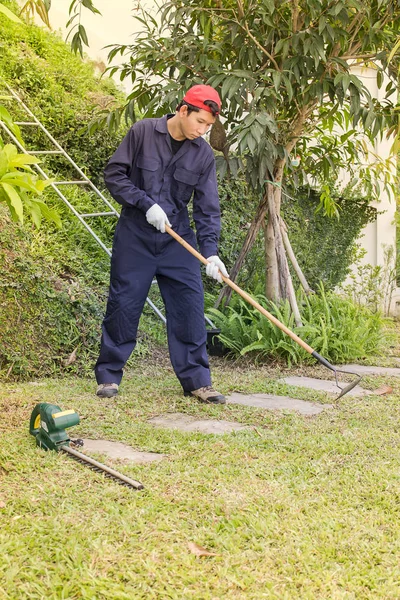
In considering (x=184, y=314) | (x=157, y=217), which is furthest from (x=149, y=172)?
(x=184, y=314)

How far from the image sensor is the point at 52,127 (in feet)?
19.0

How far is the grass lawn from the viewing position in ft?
5.45

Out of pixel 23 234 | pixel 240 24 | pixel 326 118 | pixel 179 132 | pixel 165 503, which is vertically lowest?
pixel 165 503

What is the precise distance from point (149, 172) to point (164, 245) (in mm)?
405

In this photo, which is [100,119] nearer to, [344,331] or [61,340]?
[61,340]

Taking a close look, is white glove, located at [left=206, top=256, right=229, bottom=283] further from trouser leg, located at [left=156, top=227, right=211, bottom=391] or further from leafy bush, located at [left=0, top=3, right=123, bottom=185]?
leafy bush, located at [left=0, top=3, right=123, bottom=185]

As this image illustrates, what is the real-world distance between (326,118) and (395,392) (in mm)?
2479

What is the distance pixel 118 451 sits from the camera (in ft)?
8.78

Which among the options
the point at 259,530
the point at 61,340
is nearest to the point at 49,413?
the point at 259,530

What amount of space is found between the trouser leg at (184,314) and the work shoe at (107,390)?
35cm

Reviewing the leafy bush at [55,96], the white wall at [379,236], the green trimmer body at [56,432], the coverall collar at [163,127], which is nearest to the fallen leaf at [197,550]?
the green trimmer body at [56,432]

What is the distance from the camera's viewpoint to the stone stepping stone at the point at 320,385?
3887 mm

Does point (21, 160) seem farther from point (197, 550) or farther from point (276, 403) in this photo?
point (276, 403)

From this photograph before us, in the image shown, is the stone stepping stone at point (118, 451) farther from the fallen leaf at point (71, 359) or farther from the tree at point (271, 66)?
the tree at point (271, 66)
